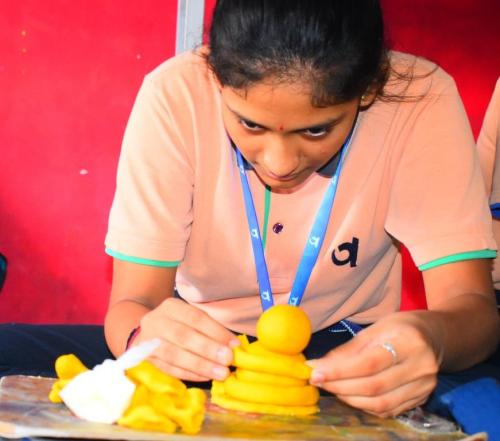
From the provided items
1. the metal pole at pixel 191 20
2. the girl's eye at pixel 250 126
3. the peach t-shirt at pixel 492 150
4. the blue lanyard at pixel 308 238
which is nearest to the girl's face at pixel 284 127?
the girl's eye at pixel 250 126

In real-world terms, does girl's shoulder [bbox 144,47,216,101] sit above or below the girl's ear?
below

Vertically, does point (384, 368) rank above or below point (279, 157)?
below

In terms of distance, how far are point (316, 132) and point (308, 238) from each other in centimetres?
30

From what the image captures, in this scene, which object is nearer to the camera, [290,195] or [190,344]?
[190,344]

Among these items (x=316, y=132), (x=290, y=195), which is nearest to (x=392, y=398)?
(x=316, y=132)

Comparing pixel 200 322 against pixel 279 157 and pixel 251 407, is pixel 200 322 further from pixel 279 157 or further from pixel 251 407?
pixel 279 157

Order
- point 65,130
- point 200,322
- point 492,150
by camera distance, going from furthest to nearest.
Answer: point 65,130 < point 492,150 < point 200,322

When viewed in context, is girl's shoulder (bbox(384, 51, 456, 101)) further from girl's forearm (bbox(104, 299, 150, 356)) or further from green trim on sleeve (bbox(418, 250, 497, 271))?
girl's forearm (bbox(104, 299, 150, 356))

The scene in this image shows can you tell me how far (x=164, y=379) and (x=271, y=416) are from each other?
0.50 ft

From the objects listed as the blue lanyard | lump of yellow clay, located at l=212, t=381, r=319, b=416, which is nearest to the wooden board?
lump of yellow clay, located at l=212, t=381, r=319, b=416

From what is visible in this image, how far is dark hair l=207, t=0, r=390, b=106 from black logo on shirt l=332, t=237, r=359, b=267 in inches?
14.2

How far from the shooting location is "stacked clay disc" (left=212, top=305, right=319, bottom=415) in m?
1.04

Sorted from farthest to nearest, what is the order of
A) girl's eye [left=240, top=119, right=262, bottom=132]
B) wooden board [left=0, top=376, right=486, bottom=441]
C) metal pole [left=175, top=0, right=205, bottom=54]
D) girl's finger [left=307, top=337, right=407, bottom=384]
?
metal pole [left=175, top=0, right=205, bottom=54] → girl's eye [left=240, top=119, right=262, bottom=132] → girl's finger [left=307, top=337, right=407, bottom=384] → wooden board [left=0, top=376, right=486, bottom=441]

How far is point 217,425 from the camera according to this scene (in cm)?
100
